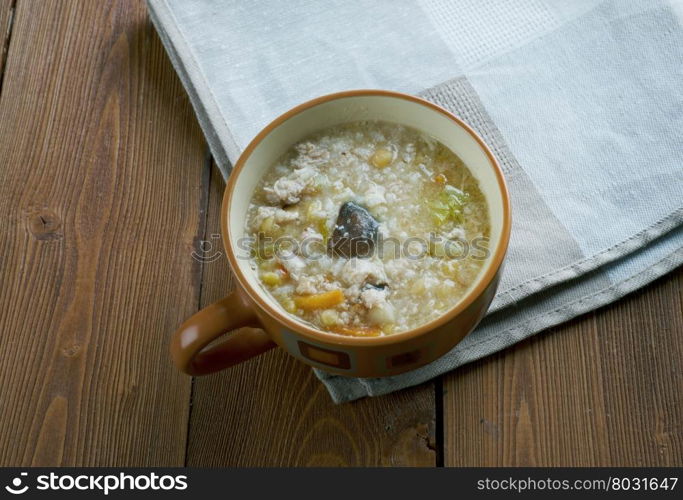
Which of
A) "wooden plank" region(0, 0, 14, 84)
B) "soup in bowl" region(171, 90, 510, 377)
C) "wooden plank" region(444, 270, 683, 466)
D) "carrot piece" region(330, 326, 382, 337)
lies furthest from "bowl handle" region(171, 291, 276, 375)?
"wooden plank" region(0, 0, 14, 84)

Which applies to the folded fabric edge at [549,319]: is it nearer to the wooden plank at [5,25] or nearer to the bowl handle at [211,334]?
the bowl handle at [211,334]

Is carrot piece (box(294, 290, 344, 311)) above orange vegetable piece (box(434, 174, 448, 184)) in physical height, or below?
below

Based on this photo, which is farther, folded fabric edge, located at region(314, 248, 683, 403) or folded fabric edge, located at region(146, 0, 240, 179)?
folded fabric edge, located at region(146, 0, 240, 179)
